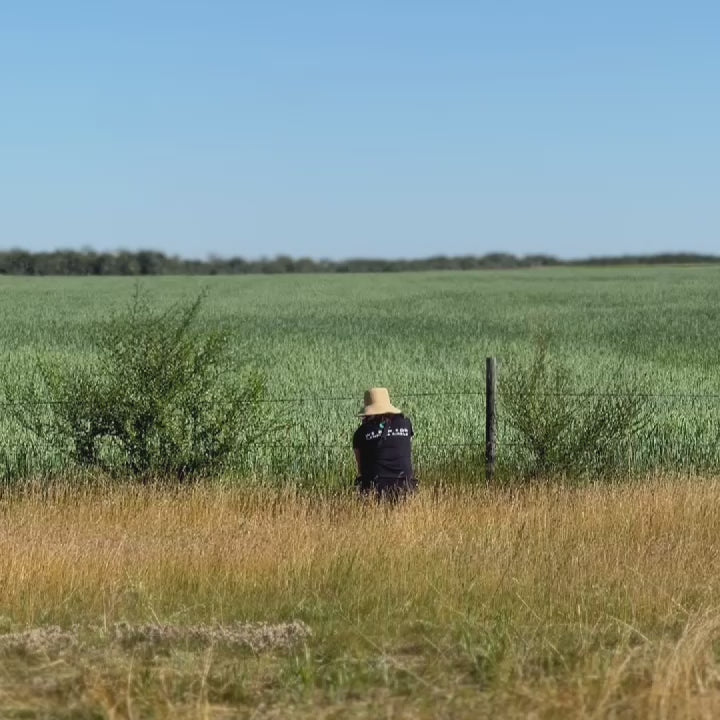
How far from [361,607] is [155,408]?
5313mm

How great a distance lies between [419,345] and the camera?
3017 centimetres

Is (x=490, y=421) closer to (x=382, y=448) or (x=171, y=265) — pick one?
(x=382, y=448)

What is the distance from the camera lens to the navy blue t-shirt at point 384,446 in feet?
30.5

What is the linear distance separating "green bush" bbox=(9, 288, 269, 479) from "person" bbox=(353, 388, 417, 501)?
237 cm

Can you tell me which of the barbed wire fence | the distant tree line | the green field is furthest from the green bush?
the distant tree line

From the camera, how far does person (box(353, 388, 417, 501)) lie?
930 centimetres

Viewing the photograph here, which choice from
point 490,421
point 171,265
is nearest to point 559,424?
point 490,421

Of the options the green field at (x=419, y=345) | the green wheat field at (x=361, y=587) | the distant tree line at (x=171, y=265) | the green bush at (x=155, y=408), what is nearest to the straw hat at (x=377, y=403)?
the green wheat field at (x=361, y=587)

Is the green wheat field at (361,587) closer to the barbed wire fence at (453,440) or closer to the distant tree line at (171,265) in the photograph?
the barbed wire fence at (453,440)

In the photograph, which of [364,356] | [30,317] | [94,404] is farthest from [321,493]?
[30,317]

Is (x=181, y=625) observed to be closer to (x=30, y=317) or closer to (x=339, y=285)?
(x=30, y=317)

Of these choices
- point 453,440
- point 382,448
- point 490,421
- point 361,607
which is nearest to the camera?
point 361,607

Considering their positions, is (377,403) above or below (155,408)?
above

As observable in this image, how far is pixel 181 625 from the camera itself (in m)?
5.99
